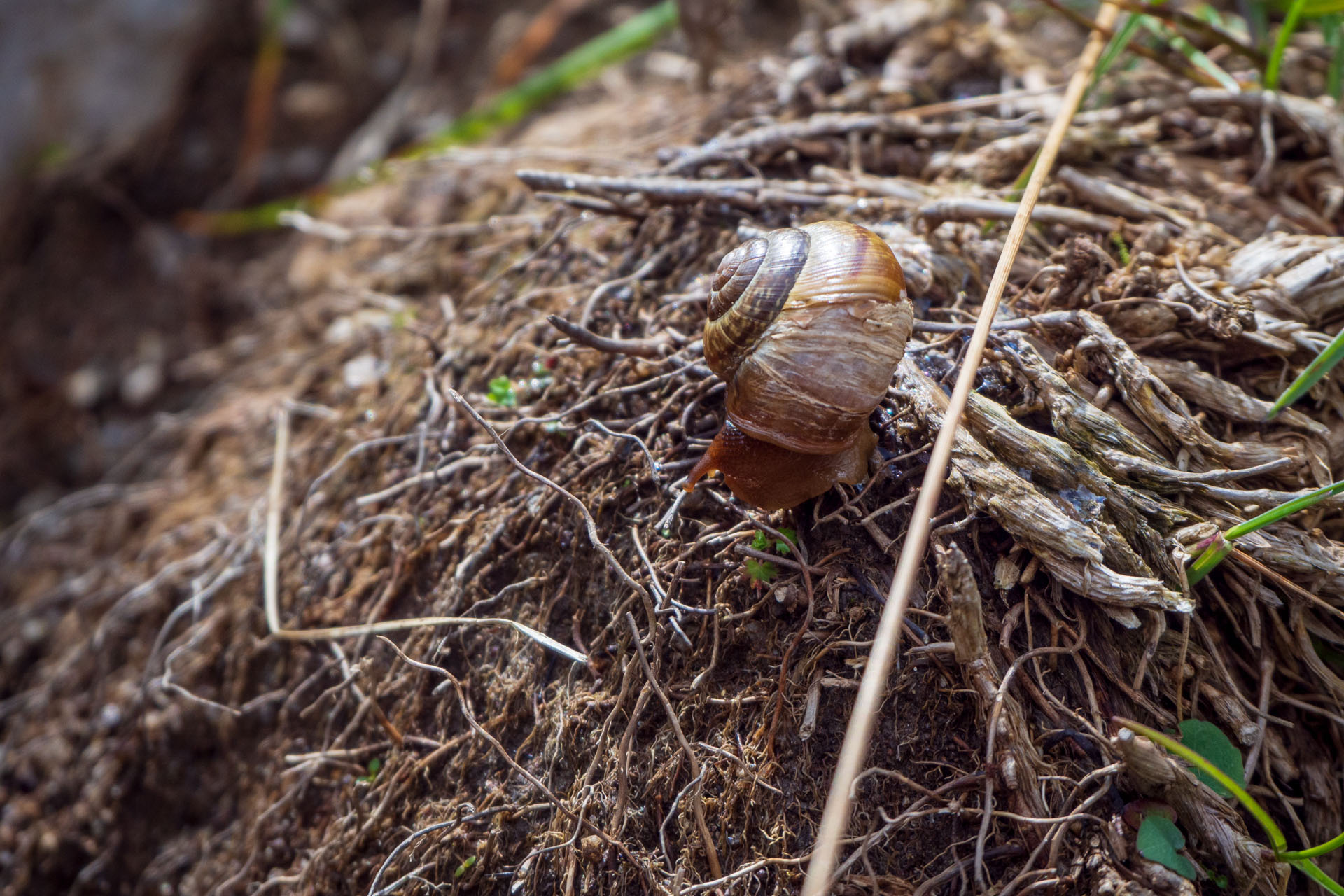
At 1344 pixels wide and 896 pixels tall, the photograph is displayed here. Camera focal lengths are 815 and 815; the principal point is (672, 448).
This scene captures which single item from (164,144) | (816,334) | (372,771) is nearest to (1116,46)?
(816,334)

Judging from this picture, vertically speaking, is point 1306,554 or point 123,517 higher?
point 1306,554

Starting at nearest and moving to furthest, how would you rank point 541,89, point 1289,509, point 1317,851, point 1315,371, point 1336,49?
point 1317,851, point 1289,509, point 1315,371, point 1336,49, point 541,89

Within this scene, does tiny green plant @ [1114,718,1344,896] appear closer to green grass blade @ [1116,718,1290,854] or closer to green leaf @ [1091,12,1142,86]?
green grass blade @ [1116,718,1290,854]

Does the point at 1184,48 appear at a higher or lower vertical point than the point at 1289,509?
higher

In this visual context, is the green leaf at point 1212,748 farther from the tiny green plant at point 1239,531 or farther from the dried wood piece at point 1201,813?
the tiny green plant at point 1239,531

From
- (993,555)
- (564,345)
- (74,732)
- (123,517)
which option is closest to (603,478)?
(564,345)

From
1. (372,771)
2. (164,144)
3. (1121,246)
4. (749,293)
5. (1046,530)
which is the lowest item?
(372,771)

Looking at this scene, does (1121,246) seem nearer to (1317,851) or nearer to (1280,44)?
(1280,44)

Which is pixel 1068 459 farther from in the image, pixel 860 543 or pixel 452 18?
pixel 452 18
